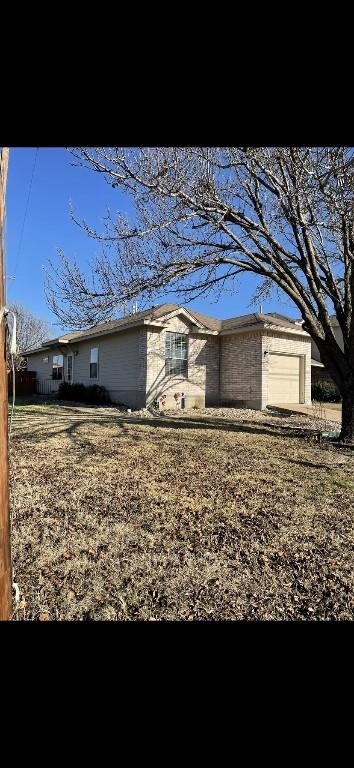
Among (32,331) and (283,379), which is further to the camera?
(32,331)

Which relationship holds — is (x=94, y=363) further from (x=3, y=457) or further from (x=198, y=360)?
(x=3, y=457)

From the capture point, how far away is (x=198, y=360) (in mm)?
16828

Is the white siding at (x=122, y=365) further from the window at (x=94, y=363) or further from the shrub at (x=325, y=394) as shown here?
the shrub at (x=325, y=394)

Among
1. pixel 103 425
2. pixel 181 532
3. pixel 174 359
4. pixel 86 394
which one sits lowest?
pixel 181 532

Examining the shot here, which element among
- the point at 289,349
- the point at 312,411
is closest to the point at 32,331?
the point at 289,349

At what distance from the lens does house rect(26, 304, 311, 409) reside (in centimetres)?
1519

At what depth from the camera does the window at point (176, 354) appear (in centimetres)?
1573

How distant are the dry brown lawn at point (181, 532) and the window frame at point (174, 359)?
26.6ft

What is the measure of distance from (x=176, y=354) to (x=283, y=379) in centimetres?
455

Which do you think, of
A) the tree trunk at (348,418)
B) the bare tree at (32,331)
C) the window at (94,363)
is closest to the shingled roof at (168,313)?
the window at (94,363)
